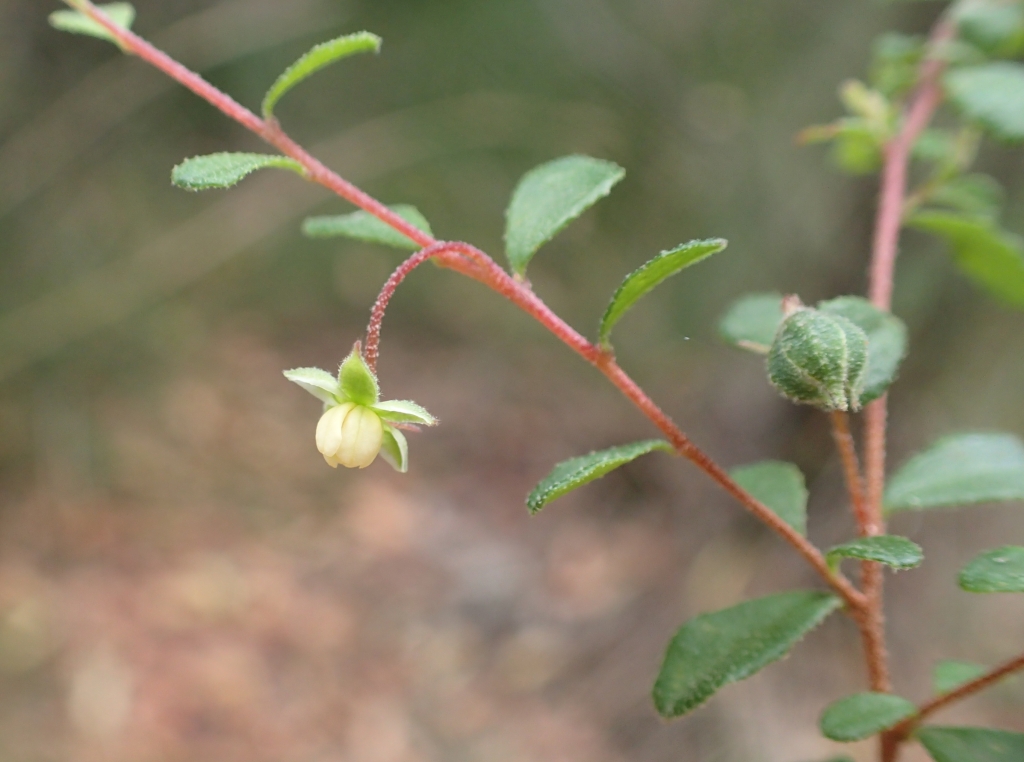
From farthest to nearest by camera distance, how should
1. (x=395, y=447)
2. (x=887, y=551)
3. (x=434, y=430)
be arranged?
(x=434, y=430) → (x=395, y=447) → (x=887, y=551)

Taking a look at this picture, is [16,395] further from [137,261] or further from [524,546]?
[524,546]

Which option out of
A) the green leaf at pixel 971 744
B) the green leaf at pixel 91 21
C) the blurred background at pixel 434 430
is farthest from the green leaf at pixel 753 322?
the blurred background at pixel 434 430

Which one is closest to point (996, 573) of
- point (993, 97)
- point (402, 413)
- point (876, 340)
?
point (876, 340)

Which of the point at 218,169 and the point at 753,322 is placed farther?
the point at 753,322

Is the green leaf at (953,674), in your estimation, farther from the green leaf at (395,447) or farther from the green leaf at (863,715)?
the green leaf at (395,447)

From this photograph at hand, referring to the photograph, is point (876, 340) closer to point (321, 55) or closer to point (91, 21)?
point (321, 55)

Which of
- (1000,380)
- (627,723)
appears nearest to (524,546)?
(627,723)

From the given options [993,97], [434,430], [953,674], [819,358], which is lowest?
[434,430]
